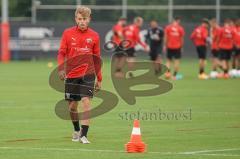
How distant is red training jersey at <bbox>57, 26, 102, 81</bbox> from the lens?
15117 mm

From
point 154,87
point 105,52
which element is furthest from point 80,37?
point 105,52

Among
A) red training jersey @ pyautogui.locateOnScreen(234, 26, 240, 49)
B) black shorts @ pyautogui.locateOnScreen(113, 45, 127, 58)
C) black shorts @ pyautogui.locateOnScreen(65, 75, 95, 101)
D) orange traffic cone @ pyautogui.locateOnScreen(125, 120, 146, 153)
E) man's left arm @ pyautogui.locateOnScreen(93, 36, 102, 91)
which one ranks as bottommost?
black shorts @ pyautogui.locateOnScreen(113, 45, 127, 58)

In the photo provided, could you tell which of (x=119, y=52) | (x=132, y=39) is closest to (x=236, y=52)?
(x=132, y=39)

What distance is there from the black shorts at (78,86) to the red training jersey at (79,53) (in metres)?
0.08

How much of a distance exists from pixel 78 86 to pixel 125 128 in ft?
8.08

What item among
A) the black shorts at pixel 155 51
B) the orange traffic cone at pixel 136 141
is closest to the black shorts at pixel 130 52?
the black shorts at pixel 155 51

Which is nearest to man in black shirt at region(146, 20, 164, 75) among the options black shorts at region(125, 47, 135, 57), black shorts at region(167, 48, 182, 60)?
black shorts at region(167, 48, 182, 60)

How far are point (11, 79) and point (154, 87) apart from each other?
274 inches

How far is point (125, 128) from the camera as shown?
17375 mm

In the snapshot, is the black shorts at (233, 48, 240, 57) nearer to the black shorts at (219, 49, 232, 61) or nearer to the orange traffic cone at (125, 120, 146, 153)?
the black shorts at (219, 49, 232, 61)

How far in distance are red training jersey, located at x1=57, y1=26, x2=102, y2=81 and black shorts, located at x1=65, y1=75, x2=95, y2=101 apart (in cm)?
8

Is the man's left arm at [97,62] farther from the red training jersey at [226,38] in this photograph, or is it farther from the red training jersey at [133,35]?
the red training jersey at [226,38]

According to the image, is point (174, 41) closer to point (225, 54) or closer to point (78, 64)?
point (225, 54)

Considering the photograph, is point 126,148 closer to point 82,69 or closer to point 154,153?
point 154,153
